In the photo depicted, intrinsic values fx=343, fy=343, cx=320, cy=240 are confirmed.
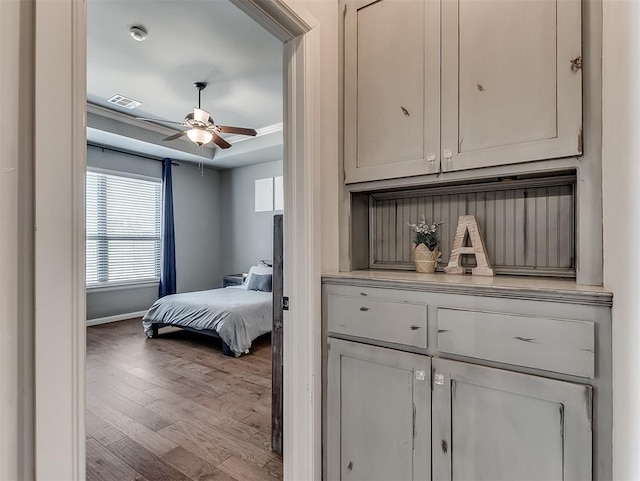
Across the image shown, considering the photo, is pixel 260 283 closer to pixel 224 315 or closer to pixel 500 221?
pixel 224 315

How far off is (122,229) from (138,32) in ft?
11.0

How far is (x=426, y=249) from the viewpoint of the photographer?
1697 mm

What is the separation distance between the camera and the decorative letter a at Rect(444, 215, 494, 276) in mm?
1560

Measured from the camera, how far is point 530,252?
154cm

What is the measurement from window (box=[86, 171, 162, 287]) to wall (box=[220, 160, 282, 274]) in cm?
118

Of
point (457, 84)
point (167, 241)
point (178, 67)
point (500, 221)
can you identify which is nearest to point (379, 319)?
point (500, 221)

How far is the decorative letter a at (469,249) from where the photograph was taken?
1.56 meters

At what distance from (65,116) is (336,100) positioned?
4.03 feet

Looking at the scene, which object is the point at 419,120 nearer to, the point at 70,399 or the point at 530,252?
the point at 530,252

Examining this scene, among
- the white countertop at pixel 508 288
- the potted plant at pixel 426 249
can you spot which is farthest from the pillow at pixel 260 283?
the white countertop at pixel 508 288

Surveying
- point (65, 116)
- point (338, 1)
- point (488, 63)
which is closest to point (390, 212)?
point (488, 63)

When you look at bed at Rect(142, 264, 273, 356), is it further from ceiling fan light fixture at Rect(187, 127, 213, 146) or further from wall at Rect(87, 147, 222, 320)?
ceiling fan light fixture at Rect(187, 127, 213, 146)

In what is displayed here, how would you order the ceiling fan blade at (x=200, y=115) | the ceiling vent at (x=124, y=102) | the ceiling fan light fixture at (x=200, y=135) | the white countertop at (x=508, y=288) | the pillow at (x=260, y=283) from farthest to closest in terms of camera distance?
the pillow at (x=260, y=283)
the ceiling vent at (x=124, y=102)
the ceiling fan light fixture at (x=200, y=135)
the ceiling fan blade at (x=200, y=115)
the white countertop at (x=508, y=288)

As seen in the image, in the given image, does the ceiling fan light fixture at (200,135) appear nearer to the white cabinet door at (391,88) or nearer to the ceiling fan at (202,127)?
the ceiling fan at (202,127)
